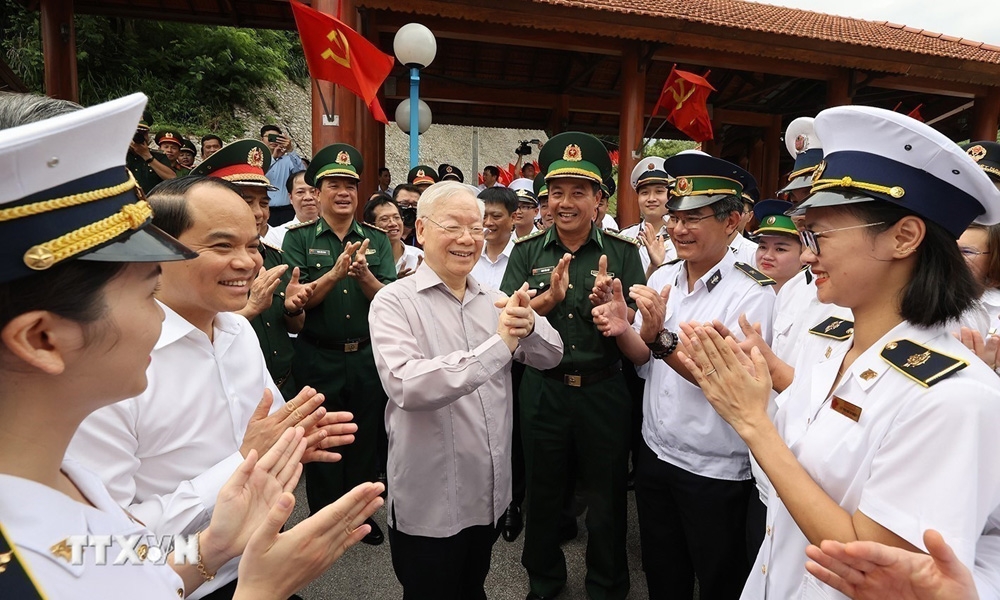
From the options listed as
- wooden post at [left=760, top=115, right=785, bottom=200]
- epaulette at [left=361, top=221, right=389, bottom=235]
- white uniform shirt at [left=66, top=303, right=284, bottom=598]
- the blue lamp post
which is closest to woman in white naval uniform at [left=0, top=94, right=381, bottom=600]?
white uniform shirt at [left=66, top=303, right=284, bottom=598]

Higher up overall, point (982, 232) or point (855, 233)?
point (855, 233)

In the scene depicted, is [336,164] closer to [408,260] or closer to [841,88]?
[408,260]

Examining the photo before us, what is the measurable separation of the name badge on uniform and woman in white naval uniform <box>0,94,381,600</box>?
1392 millimetres

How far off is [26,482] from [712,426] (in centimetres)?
248

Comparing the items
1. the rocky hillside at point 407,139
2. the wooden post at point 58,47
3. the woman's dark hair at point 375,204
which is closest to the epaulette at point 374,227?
the woman's dark hair at point 375,204

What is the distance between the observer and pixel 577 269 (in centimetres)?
321

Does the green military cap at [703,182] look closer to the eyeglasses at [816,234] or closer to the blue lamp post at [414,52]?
the eyeglasses at [816,234]

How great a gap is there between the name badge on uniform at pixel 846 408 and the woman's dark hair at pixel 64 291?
1.65 meters

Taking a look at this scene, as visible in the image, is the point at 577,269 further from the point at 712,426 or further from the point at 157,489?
the point at 157,489

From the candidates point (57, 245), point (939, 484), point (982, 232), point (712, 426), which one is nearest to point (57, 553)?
point (57, 245)

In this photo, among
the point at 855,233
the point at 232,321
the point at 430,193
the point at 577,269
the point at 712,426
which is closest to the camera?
the point at 855,233

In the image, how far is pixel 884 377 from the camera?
1.34 metres

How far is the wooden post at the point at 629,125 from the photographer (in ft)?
29.2

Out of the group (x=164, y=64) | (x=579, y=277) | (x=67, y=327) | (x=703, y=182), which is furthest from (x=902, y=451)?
(x=164, y=64)
